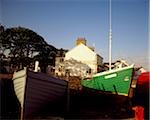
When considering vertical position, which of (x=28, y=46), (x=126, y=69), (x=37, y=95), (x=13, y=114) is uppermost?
(x=28, y=46)

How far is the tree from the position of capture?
1411 inches

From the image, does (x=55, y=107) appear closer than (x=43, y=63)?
Yes

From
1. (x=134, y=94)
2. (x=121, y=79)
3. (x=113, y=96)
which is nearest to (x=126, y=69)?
(x=121, y=79)

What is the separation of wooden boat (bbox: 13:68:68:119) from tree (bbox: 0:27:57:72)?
22243 mm

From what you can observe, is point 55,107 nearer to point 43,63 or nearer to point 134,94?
point 134,94

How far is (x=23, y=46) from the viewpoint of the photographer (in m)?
37.8

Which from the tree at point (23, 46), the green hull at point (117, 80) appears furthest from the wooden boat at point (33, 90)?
the tree at point (23, 46)

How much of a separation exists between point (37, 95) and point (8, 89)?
2689mm

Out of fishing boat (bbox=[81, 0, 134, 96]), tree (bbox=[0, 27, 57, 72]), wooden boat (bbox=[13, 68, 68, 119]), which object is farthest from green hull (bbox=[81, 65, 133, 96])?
tree (bbox=[0, 27, 57, 72])

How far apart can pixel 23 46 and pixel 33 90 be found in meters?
26.8

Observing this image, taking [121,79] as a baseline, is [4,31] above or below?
above

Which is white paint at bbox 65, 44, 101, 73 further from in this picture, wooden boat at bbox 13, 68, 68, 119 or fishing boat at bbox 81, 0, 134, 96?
wooden boat at bbox 13, 68, 68, 119

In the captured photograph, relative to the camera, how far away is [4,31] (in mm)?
36000

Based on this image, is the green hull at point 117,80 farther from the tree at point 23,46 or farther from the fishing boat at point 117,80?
the tree at point 23,46
